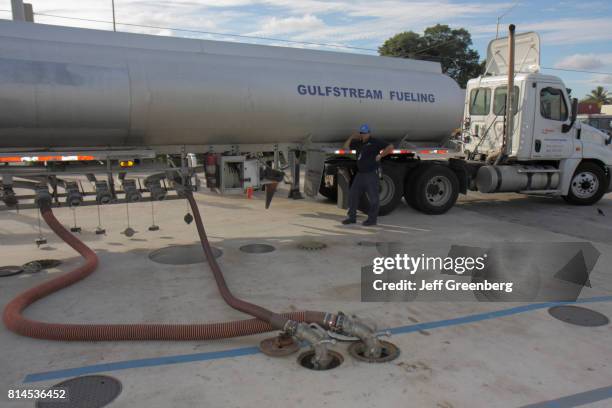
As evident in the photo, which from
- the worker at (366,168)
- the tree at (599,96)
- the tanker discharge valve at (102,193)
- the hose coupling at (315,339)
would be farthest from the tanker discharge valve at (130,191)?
the tree at (599,96)

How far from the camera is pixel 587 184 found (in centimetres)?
1216

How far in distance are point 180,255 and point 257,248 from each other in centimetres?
121

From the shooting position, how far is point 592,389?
12.7 ft

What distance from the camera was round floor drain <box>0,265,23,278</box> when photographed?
6.51 m

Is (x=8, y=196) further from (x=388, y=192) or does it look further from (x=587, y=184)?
(x=587, y=184)

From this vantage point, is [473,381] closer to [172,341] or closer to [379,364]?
[379,364]

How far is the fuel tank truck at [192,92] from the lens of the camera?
659 cm

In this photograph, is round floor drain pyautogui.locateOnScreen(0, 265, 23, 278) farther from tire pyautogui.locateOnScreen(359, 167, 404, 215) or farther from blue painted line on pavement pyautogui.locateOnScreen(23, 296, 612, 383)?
tire pyautogui.locateOnScreen(359, 167, 404, 215)

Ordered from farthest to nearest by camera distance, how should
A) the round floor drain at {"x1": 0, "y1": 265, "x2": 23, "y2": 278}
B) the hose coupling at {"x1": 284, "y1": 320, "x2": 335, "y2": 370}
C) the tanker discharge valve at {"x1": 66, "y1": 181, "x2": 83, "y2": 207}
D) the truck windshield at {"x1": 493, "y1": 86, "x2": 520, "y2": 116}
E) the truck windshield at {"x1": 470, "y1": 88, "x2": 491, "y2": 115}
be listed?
1. the truck windshield at {"x1": 470, "y1": 88, "x2": 491, "y2": 115}
2. the truck windshield at {"x1": 493, "y1": 86, "x2": 520, "y2": 116}
3. the tanker discharge valve at {"x1": 66, "y1": 181, "x2": 83, "y2": 207}
4. the round floor drain at {"x1": 0, "y1": 265, "x2": 23, "y2": 278}
5. the hose coupling at {"x1": 284, "y1": 320, "x2": 335, "y2": 370}

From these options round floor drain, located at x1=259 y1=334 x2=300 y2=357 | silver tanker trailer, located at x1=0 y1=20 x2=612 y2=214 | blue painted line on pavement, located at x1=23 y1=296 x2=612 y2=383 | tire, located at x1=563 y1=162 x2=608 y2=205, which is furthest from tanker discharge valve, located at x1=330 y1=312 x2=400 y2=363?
tire, located at x1=563 y1=162 x2=608 y2=205

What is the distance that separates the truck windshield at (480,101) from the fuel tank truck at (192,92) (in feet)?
5.29

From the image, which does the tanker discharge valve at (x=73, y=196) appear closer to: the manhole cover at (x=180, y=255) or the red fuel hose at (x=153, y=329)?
the manhole cover at (x=180, y=255)

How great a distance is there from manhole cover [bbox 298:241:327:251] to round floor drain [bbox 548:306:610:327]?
354cm

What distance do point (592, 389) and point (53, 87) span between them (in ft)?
22.6
